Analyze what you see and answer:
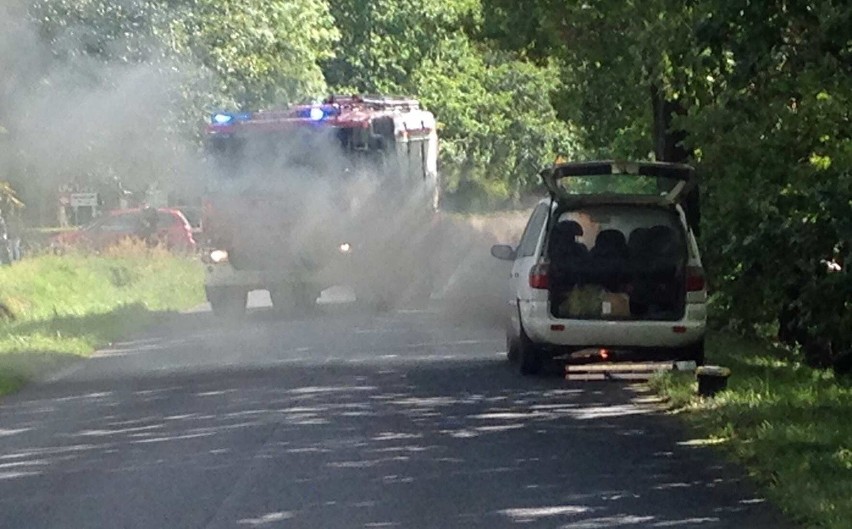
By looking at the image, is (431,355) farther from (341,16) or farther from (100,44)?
(341,16)

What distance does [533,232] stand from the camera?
17.5 m

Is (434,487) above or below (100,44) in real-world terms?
below

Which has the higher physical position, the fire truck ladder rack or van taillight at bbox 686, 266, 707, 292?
the fire truck ladder rack

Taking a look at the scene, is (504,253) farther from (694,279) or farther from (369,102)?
(369,102)

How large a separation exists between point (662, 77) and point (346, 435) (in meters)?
8.16

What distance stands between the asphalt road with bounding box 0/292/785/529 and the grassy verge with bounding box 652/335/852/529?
0.76 ft

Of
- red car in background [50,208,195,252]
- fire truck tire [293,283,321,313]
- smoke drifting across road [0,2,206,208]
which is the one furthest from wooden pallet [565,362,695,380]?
red car in background [50,208,195,252]

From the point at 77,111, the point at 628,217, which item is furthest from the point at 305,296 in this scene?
the point at 628,217

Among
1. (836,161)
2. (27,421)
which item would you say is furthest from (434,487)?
(836,161)

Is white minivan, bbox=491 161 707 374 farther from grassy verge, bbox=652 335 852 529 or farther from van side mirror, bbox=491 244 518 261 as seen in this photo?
van side mirror, bbox=491 244 518 261

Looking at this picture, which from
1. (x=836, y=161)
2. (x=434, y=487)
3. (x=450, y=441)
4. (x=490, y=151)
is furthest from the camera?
(x=490, y=151)

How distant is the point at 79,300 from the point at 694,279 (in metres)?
13.7

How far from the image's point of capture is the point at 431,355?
770 inches

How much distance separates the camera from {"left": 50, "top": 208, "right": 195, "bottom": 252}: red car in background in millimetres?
35844
